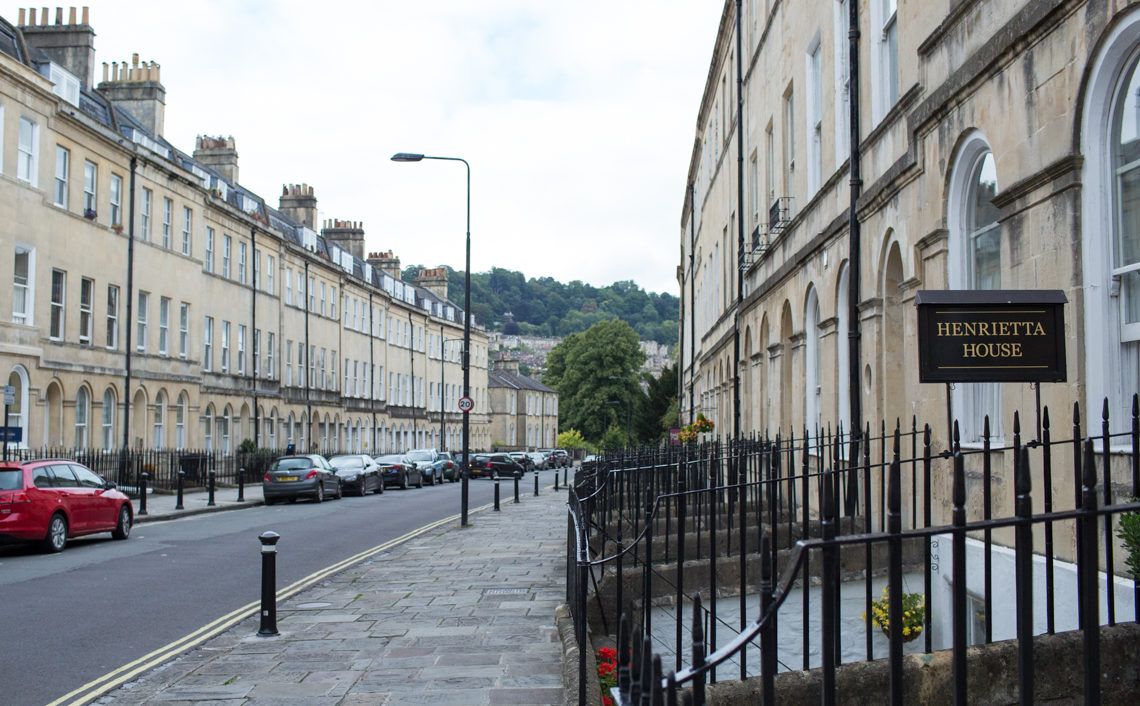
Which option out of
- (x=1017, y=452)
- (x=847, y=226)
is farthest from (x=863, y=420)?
(x=1017, y=452)

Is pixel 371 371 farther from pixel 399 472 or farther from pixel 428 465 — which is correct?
pixel 399 472

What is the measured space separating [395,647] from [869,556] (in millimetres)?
5240

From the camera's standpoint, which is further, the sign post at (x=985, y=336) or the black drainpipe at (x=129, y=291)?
the black drainpipe at (x=129, y=291)

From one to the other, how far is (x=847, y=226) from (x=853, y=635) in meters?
5.93

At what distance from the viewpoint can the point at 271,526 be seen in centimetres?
2162

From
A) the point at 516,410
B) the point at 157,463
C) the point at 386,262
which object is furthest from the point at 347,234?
the point at 516,410

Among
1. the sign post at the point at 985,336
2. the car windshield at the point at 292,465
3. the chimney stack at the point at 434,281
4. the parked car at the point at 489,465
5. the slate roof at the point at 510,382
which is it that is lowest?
the parked car at the point at 489,465

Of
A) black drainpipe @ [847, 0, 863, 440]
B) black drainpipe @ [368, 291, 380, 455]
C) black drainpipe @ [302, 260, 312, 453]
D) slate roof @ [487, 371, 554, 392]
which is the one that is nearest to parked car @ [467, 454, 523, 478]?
black drainpipe @ [368, 291, 380, 455]

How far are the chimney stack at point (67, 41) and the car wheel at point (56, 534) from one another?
2146 centimetres

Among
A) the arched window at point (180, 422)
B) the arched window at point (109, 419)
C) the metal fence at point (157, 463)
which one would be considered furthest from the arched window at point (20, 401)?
the arched window at point (180, 422)

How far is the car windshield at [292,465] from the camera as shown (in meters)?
30.9

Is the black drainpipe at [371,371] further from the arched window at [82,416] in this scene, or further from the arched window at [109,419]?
the arched window at [82,416]

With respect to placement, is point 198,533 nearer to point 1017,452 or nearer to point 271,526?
point 271,526

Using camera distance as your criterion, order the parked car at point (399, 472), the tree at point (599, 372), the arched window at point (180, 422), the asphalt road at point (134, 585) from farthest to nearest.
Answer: the tree at point (599, 372) < the parked car at point (399, 472) < the arched window at point (180, 422) < the asphalt road at point (134, 585)
